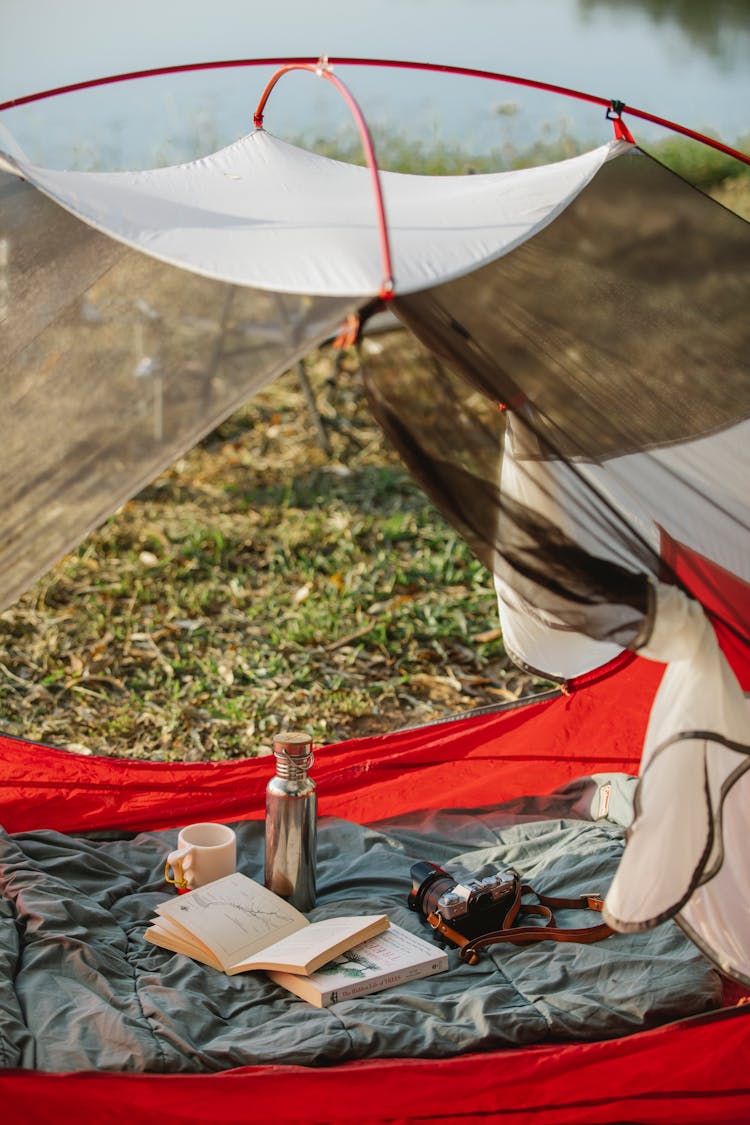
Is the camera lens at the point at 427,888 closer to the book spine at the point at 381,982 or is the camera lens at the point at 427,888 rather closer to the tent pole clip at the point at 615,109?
the book spine at the point at 381,982

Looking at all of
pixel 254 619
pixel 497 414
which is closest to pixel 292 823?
pixel 497 414

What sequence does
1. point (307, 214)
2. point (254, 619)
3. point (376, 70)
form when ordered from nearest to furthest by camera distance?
1. point (307, 214)
2. point (254, 619)
3. point (376, 70)

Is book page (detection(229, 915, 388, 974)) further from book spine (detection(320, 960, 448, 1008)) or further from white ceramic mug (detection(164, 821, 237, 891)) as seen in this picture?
white ceramic mug (detection(164, 821, 237, 891))

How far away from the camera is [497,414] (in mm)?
1860

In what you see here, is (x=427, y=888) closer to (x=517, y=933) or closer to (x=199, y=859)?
(x=517, y=933)

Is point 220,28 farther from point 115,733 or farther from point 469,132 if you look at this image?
point 115,733

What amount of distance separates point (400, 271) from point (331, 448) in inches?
125

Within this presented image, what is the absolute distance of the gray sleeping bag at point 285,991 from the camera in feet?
5.16

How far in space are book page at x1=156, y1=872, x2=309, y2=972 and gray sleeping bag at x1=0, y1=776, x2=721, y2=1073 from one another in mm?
46

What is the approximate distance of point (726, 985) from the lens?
1.75 m

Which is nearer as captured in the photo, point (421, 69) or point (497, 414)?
point (497, 414)

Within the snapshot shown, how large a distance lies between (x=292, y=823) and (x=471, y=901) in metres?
0.31

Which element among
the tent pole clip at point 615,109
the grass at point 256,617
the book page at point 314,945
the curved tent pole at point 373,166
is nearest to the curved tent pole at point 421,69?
the tent pole clip at point 615,109

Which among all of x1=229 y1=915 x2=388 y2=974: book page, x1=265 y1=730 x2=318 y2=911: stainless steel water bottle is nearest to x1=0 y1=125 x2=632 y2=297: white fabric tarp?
x1=265 y1=730 x2=318 y2=911: stainless steel water bottle
